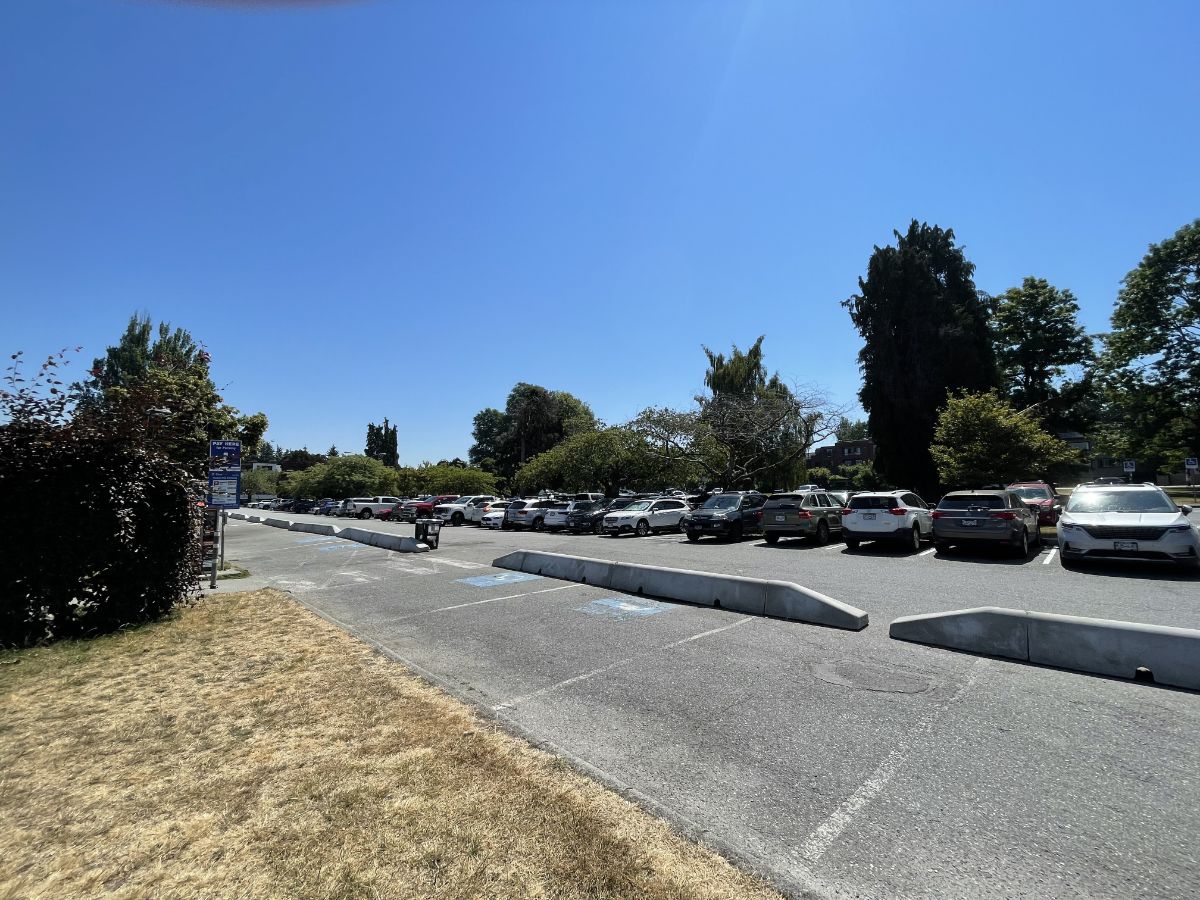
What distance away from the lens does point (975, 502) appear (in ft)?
44.7

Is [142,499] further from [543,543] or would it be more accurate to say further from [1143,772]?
[543,543]

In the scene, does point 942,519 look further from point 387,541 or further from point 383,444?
point 383,444

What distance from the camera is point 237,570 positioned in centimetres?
1448

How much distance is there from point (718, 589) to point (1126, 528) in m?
8.25

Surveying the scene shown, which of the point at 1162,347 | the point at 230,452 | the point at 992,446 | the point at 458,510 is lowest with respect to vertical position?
the point at 458,510

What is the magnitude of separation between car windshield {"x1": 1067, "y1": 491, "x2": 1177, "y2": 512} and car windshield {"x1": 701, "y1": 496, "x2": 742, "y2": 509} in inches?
391

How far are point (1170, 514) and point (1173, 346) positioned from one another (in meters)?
31.9

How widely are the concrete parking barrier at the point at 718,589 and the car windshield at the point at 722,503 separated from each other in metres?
9.70

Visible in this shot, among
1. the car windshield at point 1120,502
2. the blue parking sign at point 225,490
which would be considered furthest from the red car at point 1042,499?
the blue parking sign at point 225,490

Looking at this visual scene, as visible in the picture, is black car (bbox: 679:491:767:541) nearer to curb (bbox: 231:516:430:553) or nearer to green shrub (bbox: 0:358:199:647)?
curb (bbox: 231:516:430:553)

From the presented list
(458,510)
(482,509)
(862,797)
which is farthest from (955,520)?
(458,510)

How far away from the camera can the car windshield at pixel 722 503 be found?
20.6 m

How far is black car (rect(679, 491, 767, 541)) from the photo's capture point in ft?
65.5

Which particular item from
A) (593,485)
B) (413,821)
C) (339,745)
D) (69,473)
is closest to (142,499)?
(69,473)
